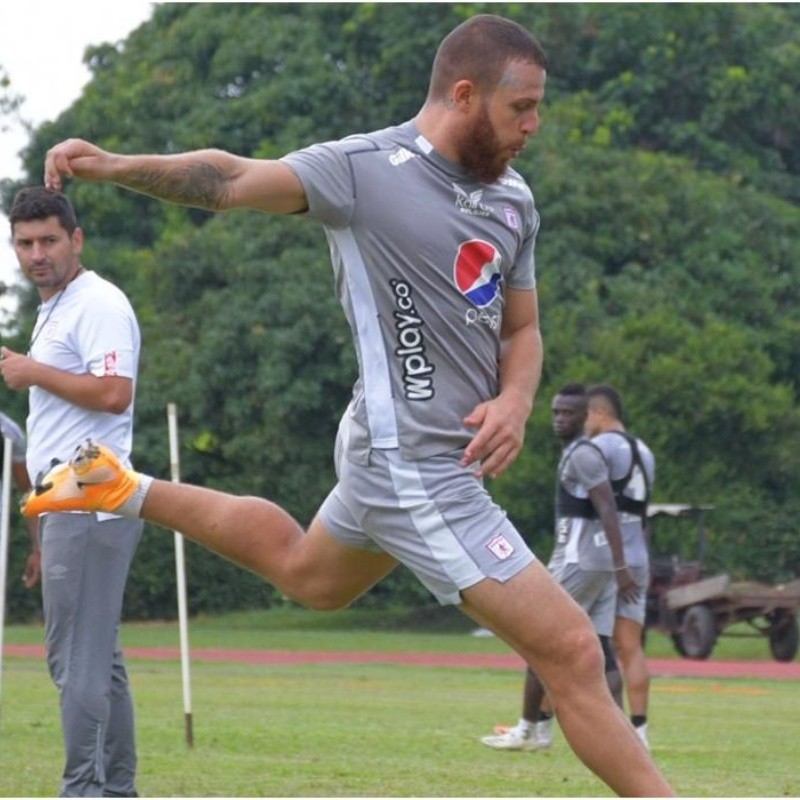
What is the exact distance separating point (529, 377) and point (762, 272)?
97.3ft

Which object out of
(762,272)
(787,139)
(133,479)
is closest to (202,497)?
(133,479)

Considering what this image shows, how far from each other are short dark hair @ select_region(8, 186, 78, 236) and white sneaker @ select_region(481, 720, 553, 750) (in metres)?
4.75

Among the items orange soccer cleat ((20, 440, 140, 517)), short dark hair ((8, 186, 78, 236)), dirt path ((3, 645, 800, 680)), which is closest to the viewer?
orange soccer cleat ((20, 440, 140, 517))

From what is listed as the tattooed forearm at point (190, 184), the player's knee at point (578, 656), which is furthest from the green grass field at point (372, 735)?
the tattooed forearm at point (190, 184)

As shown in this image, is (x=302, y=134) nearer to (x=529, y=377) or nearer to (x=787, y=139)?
(x=787, y=139)

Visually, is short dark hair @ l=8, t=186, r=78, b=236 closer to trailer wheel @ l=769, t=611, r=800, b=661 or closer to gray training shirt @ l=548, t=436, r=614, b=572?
gray training shirt @ l=548, t=436, r=614, b=572

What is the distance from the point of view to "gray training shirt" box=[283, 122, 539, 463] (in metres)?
6.07

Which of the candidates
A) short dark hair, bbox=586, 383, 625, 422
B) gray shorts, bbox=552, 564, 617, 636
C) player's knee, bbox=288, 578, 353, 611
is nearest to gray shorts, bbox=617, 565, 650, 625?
gray shorts, bbox=552, 564, 617, 636

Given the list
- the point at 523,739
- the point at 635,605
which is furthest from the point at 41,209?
the point at 635,605

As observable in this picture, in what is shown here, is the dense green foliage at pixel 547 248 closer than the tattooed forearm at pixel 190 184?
No

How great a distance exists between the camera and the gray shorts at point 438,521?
6047 mm

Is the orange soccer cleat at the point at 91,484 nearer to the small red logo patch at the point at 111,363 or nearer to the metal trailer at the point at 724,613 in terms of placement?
the small red logo patch at the point at 111,363

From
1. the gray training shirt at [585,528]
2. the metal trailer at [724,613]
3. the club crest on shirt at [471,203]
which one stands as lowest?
the metal trailer at [724,613]

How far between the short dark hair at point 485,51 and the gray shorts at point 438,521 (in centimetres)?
116
